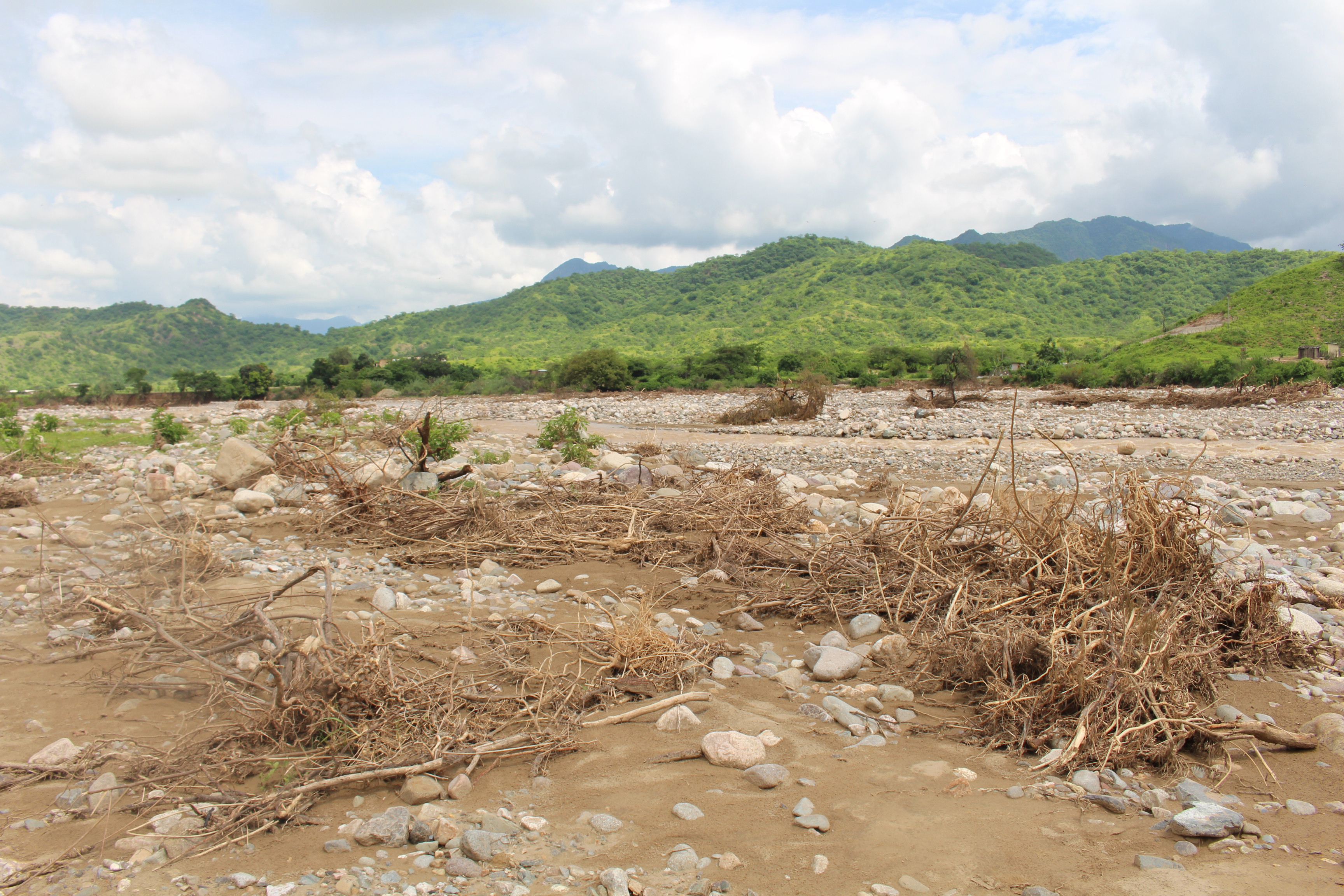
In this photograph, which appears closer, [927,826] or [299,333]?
[927,826]

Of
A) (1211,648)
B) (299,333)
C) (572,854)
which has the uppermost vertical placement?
(299,333)

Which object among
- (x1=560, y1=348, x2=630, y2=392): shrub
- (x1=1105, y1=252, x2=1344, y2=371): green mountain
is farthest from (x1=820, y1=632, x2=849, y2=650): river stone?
(x1=1105, y1=252, x2=1344, y2=371): green mountain

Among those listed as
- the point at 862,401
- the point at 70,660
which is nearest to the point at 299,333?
the point at 862,401

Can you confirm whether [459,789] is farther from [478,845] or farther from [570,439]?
[570,439]

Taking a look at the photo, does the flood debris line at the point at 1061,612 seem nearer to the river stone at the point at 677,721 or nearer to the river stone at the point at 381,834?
the river stone at the point at 677,721

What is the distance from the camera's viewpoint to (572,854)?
7.48ft

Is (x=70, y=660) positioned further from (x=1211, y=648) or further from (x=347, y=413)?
(x=347, y=413)

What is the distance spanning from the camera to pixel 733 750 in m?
2.83

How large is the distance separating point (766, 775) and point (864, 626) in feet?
5.83

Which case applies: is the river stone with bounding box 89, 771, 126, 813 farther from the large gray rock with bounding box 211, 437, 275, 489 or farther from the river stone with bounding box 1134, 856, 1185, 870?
the large gray rock with bounding box 211, 437, 275, 489

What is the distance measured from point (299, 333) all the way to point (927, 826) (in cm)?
7764

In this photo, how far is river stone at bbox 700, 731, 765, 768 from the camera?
2.81m

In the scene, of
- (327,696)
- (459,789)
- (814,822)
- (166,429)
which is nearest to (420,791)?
(459,789)

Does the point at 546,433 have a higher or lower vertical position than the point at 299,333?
lower
